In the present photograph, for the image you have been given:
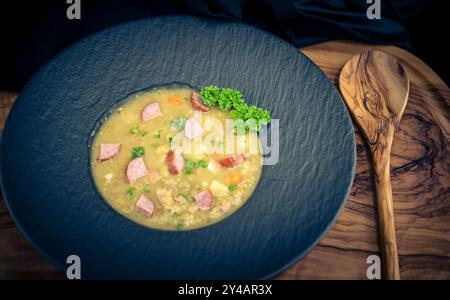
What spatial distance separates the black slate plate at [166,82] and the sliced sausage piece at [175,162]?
377 millimetres

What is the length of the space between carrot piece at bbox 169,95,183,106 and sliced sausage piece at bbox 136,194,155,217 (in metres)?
0.63

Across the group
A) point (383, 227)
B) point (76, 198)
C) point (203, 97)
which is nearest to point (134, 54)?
point (203, 97)

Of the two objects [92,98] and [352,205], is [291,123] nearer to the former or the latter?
[352,205]

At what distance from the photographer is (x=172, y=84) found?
9.02 feet

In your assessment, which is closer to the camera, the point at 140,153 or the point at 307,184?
the point at 307,184

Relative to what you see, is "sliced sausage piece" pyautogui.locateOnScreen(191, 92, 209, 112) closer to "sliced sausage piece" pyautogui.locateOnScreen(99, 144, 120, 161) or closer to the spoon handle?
"sliced sausage piece" pyautogui.locateOnScreen(99, 144, 120, 161)

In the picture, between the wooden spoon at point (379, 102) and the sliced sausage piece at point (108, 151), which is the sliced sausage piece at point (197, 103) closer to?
the sliced sausage piece at point (108, 151)

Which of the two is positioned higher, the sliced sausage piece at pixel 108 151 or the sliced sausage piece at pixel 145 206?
the sliced sausage piece at pixel 108 151

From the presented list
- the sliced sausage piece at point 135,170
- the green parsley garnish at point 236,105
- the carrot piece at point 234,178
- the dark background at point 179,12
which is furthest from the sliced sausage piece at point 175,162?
the dark background at point 179,12

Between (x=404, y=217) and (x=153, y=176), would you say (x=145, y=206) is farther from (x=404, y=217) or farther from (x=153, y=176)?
(x=404, y=217)

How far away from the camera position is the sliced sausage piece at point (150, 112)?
265cm

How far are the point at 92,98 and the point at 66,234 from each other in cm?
83

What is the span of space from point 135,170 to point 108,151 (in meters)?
0.19

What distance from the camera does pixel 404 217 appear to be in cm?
234
